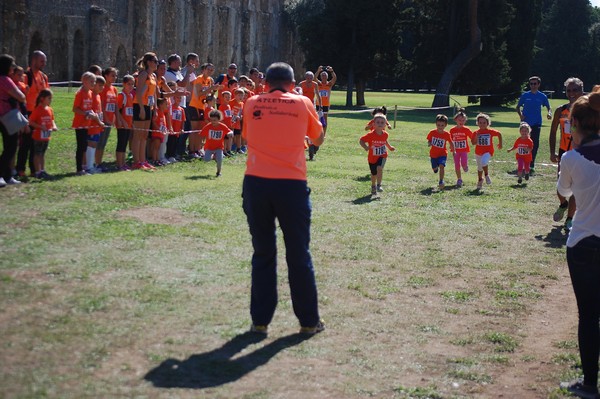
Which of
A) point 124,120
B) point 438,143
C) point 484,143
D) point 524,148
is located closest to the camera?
point 124,120

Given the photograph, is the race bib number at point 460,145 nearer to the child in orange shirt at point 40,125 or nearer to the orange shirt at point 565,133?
the orange shirt at point 565,133

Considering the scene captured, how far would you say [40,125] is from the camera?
1462 cm

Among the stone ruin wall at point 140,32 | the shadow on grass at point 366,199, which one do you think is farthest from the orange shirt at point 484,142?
the stone ruin wall at point 140,32

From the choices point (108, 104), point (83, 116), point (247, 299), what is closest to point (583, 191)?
point (247, 299)

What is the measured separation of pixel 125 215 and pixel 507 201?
24.8 ft

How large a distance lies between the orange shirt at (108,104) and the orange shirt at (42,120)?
7.27 ft

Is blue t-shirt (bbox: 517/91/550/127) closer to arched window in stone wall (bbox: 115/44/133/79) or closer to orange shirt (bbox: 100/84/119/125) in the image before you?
orange shirt (bbox: 100/84/119/125)

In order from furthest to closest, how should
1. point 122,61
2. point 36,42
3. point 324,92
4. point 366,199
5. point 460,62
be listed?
1. point 122,61
2. point 460,62
3. point 36,42
4. point 324,92
5. point 366,199

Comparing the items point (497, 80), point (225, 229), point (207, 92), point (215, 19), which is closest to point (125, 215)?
point (225, 229)

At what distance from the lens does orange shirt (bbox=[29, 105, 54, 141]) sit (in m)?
14.6

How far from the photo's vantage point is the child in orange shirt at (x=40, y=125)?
14.6m

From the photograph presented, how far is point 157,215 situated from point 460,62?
140 ft

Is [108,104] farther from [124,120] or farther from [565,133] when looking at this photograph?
[565,133]

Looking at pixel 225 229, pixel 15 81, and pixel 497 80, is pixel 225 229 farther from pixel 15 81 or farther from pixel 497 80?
pixel 497 80
